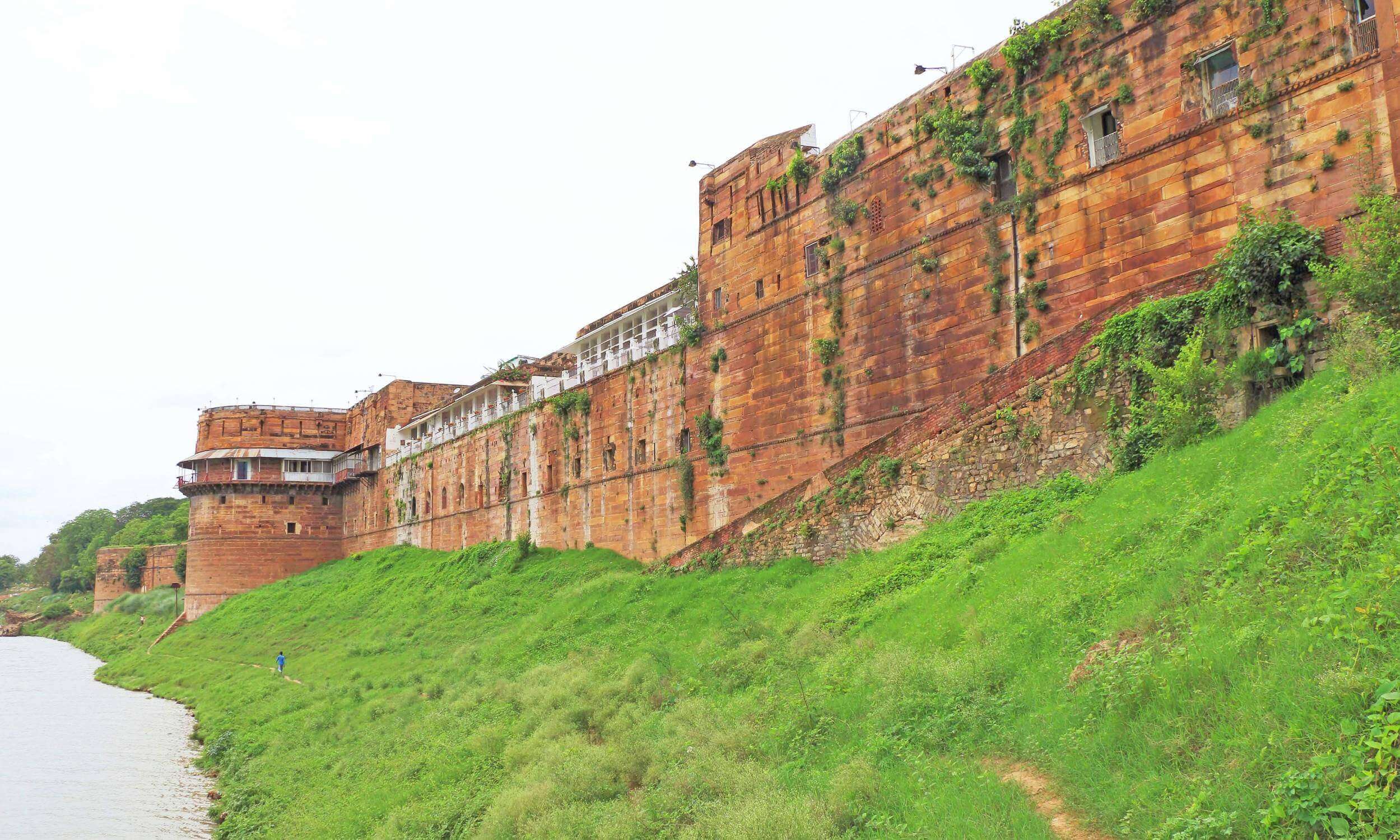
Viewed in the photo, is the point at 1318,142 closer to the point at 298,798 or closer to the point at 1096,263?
the point at 1096,263

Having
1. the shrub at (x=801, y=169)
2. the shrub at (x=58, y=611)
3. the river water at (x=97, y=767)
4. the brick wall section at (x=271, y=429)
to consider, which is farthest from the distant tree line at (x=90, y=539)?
the shrub at (x=801, y=169)

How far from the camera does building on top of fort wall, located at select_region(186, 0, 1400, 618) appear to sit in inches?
454

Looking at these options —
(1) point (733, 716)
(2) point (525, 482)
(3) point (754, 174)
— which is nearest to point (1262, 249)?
(1) point (733, 716)

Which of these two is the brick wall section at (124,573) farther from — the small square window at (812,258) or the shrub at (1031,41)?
the shrub at (1031,41)

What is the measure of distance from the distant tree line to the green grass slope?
60923mm

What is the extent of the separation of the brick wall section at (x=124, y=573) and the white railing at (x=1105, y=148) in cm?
5410

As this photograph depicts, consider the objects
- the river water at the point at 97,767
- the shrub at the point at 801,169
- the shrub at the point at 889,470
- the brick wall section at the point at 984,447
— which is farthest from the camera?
the shrub at the point at 801,169

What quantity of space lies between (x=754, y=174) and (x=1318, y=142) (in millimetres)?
11114

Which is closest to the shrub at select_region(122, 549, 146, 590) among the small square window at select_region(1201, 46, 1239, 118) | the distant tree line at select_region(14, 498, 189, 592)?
the distant tree line at select_region(14, 498, 189, 592)

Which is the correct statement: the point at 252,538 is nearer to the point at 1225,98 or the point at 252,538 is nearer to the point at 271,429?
the point at 271,429

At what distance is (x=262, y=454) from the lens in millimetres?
45375

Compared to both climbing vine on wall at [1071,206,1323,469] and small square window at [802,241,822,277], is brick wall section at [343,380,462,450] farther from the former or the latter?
climbing vine on wall at [1071,206,1323,469]

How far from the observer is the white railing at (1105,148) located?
13594 millimetres

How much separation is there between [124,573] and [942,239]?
5691 cm
